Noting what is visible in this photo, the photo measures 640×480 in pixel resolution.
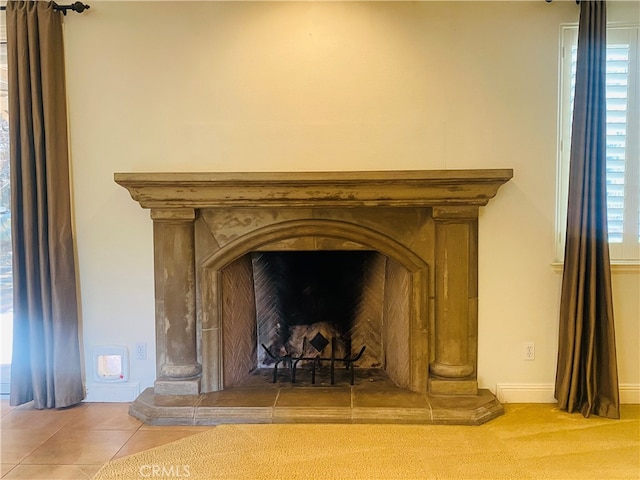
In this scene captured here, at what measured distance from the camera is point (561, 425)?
2.22 metres

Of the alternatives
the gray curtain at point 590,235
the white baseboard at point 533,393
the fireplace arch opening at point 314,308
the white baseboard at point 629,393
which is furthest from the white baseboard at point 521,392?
the fireplace arch opening at point 314,308

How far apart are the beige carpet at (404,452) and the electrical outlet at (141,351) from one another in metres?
0.66

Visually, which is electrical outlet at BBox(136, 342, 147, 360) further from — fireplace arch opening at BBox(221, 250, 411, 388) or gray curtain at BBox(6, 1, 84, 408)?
fireplace arch opening at BBox(221, 250, 411, 388)

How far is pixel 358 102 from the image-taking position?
2408mm

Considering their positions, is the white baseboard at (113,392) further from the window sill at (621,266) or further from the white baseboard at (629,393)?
the white baseboard at (629,393)

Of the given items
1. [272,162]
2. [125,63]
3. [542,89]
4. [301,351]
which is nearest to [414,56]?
[542,89]

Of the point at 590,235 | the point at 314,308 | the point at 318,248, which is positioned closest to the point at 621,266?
the point at 590,235

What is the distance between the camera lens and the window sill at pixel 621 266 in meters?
2.40

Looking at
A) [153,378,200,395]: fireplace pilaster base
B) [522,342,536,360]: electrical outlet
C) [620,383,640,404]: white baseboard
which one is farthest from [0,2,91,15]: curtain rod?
[620,383,640,404]: white baseboard

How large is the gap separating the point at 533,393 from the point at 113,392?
2511 mm

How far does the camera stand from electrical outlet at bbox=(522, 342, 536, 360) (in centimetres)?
246

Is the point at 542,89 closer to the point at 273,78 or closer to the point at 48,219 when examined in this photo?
the point at 273,78

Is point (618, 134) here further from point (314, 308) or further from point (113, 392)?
point (113, 392)

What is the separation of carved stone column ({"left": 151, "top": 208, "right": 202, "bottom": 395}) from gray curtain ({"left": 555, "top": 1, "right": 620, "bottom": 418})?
2.11 meters
